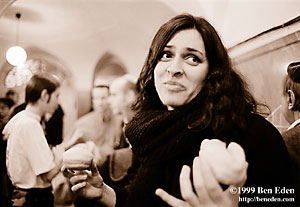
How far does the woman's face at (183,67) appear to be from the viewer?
0.99 m

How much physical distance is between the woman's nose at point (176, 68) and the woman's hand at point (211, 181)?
251 millimetres

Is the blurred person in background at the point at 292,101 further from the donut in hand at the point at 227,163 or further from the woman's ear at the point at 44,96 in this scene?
the woman's ear at the point at 44,96

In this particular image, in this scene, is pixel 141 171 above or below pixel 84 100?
below

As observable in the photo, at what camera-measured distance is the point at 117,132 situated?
46.7 inches

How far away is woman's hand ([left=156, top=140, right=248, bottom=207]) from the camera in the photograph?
0.80 m

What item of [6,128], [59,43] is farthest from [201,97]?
[6,128]

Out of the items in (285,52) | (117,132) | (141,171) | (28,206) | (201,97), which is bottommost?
(28,206)

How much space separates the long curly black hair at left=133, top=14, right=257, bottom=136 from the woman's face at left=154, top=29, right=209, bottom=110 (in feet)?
0.05

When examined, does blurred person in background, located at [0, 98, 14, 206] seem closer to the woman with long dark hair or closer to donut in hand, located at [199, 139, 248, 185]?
the woman with long dark hair

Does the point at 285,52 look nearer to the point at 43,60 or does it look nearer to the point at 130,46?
the point at 130,46

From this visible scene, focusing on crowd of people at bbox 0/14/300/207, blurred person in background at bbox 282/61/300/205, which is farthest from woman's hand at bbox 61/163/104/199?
blurred person in background at bbox 282/61/300/205

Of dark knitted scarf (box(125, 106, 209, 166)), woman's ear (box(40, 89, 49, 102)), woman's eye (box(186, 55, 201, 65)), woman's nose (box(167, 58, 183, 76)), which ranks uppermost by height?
woman's eye (box(186, 55, 201, 65))

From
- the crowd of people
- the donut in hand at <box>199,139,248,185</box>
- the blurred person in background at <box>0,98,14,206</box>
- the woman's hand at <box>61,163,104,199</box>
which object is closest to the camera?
the donut in hand at <box>199,139,248,185</box>

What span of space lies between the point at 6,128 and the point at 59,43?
35 centimetres
